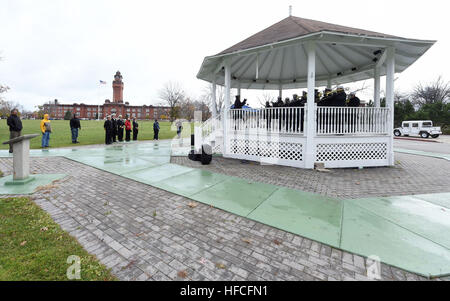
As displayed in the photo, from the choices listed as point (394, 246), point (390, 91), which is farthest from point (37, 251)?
point (390, 91)

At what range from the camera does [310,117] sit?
7145mm

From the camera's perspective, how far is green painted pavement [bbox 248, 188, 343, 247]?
3.03m

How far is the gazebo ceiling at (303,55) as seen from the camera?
7.04 meters

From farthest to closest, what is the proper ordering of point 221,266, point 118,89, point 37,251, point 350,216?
point 118,89 < point 350,216 < point 37,251 < point 221,266

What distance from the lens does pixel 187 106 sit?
62.7m

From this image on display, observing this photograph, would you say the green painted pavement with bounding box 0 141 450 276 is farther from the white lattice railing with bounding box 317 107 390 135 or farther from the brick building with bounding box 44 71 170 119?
the brick building with bounding box 44 71 170 119

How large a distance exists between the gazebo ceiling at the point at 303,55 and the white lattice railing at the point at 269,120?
1.60 meters

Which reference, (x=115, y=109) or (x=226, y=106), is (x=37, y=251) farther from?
(x=115, y=109)

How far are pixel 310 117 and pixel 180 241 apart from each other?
617 cm

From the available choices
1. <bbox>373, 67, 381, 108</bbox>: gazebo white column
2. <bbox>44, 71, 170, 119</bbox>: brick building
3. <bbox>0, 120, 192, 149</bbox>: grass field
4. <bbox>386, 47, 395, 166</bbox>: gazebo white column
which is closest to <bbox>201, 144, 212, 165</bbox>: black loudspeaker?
<bbox>386, 47, 395, 166</bbox>: gazebo white column

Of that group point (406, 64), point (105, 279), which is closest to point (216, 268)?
point (105, 279)

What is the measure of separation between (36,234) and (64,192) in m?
2.00

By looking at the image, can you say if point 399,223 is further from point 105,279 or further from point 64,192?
point 64,192

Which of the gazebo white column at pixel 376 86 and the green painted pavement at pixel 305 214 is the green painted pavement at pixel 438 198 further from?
the gazebo white column at pixel 376 86
